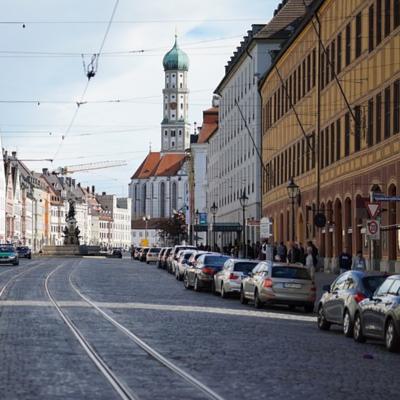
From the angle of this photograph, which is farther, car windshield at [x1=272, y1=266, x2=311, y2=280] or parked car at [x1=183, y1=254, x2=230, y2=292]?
parked car at [x1=183, y1=254, x2=230, y2=292]

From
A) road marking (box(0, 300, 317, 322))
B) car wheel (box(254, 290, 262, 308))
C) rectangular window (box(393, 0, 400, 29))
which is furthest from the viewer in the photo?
rectangular window (box(393, 0, 400, 29))

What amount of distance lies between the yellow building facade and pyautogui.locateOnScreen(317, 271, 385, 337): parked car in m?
7.17

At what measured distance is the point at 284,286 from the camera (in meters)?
33.8

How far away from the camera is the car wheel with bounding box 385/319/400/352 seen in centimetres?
2088

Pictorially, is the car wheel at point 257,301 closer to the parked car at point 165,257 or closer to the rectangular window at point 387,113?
the rectangular window at point 387,113

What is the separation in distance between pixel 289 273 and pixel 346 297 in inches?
369

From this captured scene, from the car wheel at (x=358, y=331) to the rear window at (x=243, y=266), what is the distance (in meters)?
16.4

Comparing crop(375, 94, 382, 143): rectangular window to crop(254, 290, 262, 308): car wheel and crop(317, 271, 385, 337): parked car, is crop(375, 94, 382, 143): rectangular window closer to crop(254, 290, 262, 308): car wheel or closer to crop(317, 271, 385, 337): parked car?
crop(254, 290, 262, 308): car wheel

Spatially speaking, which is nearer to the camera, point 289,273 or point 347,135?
point 289,273

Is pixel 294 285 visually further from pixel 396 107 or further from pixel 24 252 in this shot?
pixel 24 252

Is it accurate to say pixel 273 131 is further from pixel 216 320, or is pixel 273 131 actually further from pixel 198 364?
pixel 198 364

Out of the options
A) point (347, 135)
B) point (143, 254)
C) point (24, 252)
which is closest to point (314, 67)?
point (347, 135)

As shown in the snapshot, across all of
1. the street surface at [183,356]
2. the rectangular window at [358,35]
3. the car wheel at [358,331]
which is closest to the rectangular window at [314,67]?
the rectangular window at [358,35]

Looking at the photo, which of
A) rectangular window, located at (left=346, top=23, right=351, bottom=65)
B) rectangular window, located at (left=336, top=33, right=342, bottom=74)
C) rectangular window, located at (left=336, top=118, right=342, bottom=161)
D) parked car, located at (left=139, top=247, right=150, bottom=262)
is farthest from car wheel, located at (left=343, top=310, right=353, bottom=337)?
parked car, located at (left=139, top=247, right=150, bottom=262)
